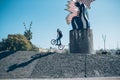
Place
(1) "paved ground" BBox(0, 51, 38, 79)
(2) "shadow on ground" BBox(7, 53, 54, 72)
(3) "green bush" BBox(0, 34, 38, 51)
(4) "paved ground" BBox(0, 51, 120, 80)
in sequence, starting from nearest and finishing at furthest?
1. (4) "paved ground" BBox(0, 51, 120, 80)
2. (1) "paved ground" BBox(0, 51, 38, 79)
3. (2) "shadow on ground" BBox(7, 53, 54, 72)
4. (3) "green bush" BBox(0, 34, 38, 51)

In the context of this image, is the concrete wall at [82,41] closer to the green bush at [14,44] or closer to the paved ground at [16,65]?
the paved ground at [16,65]

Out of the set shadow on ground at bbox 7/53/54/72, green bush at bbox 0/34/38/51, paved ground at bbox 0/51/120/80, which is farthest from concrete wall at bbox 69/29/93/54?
green bush at bbox 0/34/38/51

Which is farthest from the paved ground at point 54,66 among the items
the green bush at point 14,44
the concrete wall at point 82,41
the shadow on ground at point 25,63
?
the green bush at point 14,44

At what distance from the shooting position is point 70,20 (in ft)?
109

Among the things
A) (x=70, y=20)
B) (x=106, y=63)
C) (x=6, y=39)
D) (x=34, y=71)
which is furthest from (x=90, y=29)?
(x=6, y=39)

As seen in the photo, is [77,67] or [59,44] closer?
[77,67]

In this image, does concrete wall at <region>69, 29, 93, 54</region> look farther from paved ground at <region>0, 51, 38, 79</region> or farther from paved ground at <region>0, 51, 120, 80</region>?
paved ground at <region>0, 51, 38, 79</region>

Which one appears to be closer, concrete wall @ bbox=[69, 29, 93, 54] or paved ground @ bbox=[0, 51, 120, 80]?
paved ground @ bbox=[0, 51, 120, 80]

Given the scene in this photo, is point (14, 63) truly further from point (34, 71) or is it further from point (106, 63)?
point (106, 63)

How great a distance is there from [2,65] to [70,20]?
14.0m

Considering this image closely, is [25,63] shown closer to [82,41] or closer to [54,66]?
[54,66]

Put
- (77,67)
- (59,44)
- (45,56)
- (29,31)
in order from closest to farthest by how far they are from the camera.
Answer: (77,67), (45,56), (59,44), (29,31)

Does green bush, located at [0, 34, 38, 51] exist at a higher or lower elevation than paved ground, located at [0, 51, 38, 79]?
higher

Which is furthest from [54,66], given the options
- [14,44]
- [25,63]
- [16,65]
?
[14,44]
